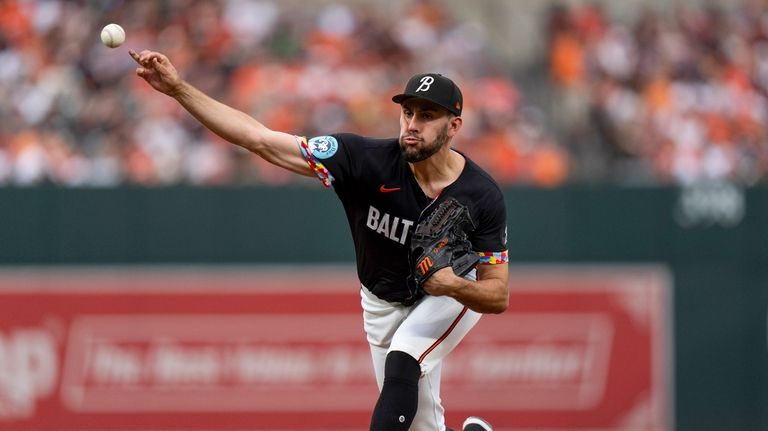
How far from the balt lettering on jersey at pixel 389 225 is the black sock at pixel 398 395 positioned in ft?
2.06

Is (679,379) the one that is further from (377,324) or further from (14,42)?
(14,42)

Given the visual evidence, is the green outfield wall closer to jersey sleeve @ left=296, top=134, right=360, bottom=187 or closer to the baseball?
jersey sleeve @ left=296, top=134, right=360, bottom=187

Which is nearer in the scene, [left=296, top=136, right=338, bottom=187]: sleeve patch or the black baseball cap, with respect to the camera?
the black baseball cap

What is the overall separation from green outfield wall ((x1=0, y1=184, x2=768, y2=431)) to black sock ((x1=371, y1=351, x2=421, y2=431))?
5.17 m

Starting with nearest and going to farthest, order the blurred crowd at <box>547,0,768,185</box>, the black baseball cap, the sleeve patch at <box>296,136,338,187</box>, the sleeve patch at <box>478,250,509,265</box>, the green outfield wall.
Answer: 1. the black baseball cap
2. the sleeve patch at <box>296,136,338,187</box>
3. the sleeve patch at <box>478,250,509,265</box>
4. the green outfield wall
5. the blurred crowd at <box>547,0,768,185</box>

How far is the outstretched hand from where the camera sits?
6059 millimetres

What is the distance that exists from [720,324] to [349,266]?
12.1 feet

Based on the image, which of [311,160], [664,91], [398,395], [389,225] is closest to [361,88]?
[664,91]

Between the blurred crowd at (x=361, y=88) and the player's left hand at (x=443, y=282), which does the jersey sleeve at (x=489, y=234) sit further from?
the blurred crowd at (x=361, y=88)

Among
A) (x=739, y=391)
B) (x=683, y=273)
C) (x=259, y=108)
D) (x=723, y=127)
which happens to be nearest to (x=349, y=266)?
(x=259, y=108)

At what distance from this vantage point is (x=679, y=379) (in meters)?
12.3

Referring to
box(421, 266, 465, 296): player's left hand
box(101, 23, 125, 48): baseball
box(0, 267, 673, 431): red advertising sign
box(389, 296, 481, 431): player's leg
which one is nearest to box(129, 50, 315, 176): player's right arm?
box(101, 23, 125, 48): baseball

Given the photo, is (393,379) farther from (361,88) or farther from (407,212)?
(361,88)

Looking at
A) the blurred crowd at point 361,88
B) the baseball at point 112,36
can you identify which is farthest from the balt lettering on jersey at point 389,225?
the blurred crowd at point 361,88
